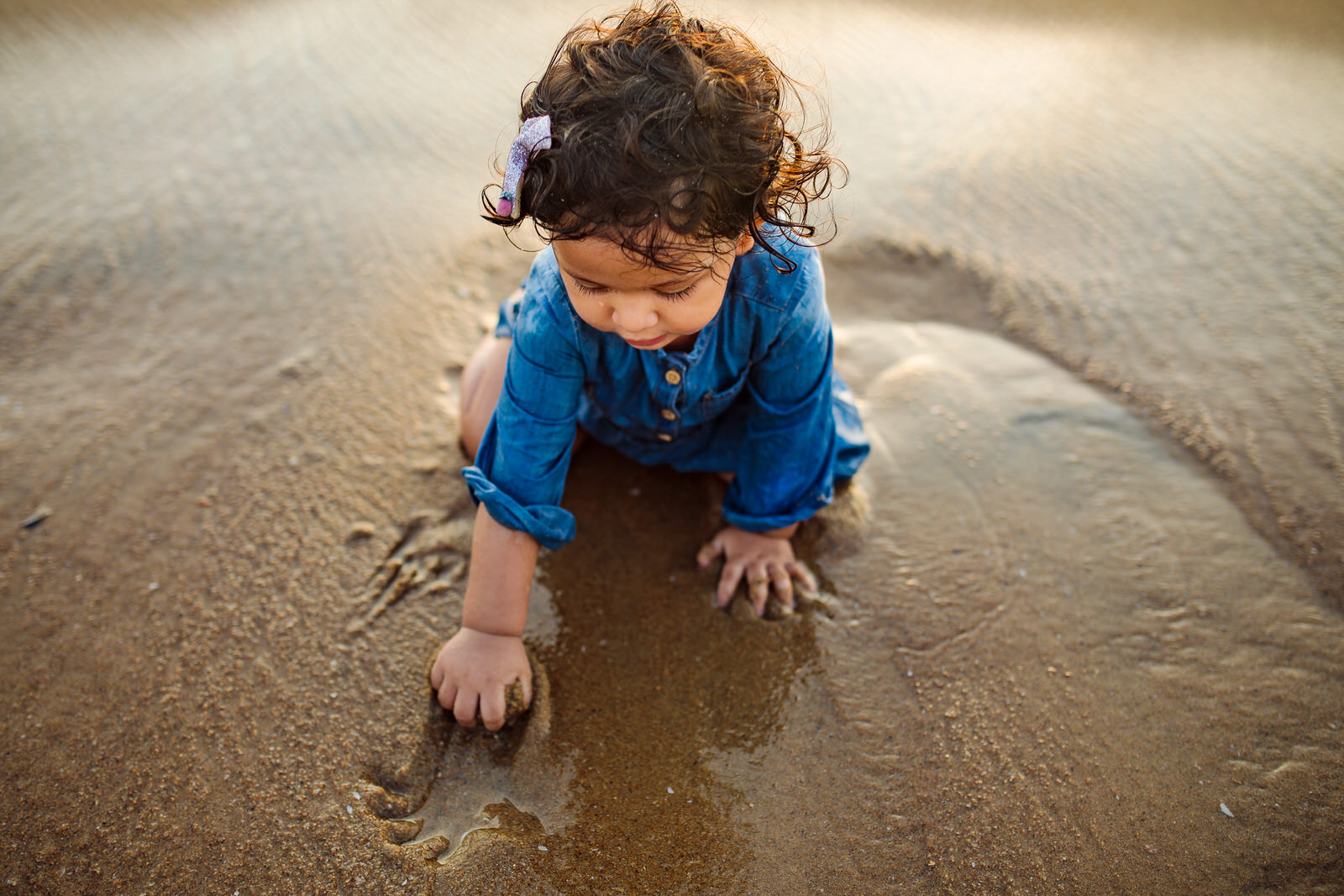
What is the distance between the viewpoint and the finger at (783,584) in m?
1.56

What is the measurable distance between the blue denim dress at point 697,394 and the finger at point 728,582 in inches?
3.3

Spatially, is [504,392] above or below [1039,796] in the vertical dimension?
above

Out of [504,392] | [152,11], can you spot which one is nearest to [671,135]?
[504,392]

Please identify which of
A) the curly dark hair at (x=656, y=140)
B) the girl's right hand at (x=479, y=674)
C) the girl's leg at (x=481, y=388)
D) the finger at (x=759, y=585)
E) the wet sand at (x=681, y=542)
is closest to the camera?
the curly dark hair at (x=656, y=140)

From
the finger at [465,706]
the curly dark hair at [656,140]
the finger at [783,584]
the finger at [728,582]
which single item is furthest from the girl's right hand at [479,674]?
the curly dark hair at [656,140]

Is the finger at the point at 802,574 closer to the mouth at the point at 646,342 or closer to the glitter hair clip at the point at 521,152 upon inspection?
the mouth at the point at 646,342

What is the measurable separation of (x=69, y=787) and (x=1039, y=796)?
156 cm

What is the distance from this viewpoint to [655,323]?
1.12m

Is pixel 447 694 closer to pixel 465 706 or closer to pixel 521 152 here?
pixel 465 706

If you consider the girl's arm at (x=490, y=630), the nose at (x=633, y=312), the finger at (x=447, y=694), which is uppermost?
the nose at (x=633, y=312)

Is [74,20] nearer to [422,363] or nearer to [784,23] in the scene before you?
[422,363]

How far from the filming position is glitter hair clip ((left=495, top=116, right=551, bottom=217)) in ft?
3.36

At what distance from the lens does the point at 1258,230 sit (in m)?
2.36

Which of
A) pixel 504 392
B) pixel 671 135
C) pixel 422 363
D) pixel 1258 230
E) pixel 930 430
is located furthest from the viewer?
pixel 1258 230
